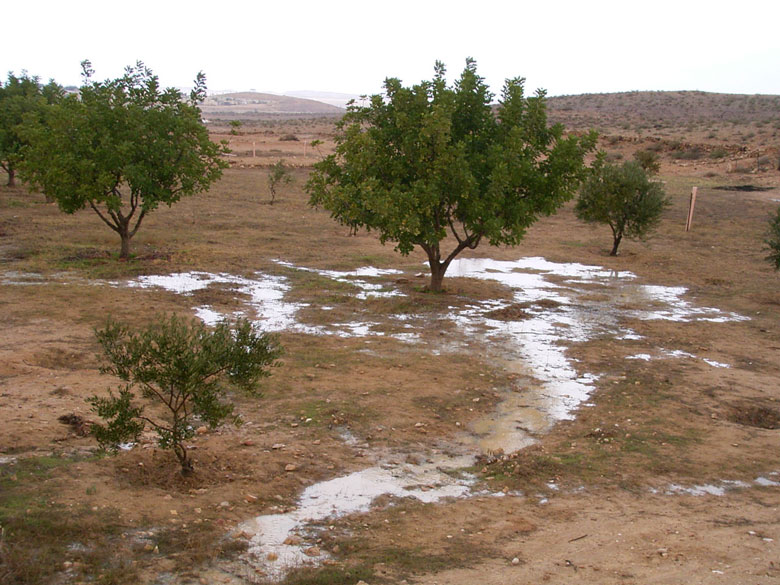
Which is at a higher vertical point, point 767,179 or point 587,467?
point 767,179

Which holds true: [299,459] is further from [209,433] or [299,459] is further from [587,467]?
[587,467]

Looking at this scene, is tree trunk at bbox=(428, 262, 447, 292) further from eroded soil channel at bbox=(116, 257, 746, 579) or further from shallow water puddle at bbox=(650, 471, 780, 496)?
shallow water puddle at bbox=(650, 471, 780, 496)

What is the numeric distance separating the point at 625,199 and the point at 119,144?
14.9 metres

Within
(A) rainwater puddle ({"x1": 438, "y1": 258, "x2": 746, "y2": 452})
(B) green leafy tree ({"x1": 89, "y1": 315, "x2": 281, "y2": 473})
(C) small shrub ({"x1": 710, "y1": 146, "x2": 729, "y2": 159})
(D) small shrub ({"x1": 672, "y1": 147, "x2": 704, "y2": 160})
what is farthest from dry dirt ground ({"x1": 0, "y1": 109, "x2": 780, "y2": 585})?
(D) small shrub ({"x1": 672, "y1": 147, "x2": 704, "y2": 160})

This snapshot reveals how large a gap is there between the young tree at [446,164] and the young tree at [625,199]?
25.4 feet

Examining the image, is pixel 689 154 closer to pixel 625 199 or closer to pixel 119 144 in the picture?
pixel 625 199

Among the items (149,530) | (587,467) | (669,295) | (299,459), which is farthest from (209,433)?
(669,295)

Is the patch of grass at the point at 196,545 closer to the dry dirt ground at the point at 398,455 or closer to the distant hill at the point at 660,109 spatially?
the dry dirt ground at the point at 398,455

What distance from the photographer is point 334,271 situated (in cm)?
1972

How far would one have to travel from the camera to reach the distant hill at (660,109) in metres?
74.9

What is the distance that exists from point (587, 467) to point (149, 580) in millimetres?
4873

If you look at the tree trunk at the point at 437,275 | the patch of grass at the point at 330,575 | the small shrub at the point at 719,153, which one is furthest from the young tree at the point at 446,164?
the small shrub at the point at 719,153

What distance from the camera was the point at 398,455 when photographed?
855 centimetres

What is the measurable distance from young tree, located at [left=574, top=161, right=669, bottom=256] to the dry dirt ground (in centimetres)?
553
